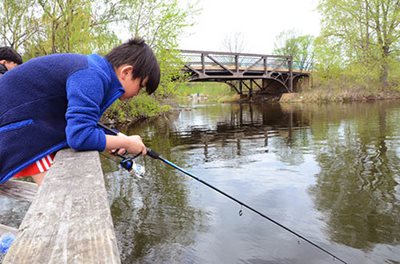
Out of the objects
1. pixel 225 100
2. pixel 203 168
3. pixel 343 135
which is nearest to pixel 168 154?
pixel 203 168

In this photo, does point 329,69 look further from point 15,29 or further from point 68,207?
point 68,207

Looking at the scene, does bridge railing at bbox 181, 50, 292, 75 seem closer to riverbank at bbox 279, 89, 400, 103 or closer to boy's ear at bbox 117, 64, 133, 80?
riverbank at bbox 279, 89, 400, 103

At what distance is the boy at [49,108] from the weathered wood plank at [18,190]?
344 millimetres

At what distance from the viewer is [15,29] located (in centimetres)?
1245

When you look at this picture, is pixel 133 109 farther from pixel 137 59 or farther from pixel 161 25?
pixel 137 59

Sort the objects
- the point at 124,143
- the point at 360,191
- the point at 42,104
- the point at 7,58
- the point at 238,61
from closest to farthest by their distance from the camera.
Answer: the point at 42,104 < the point at 124,143 < the point at 7,58 < the point at 360,191 < the point at 238,61

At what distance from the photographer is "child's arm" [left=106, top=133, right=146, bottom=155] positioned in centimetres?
163

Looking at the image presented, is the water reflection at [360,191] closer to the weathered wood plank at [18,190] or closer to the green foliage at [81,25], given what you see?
the weathered wood plank at [18,190]

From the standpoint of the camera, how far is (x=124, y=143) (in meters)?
1.68

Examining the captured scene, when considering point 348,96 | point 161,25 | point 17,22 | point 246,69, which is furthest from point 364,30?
point 17,22

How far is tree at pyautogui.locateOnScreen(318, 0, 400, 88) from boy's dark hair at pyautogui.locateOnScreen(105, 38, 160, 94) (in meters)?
28.8

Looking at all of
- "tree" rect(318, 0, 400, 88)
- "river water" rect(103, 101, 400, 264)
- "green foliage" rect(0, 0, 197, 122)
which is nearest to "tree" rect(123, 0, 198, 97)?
"green foliage" rect(0, 0, 197, 122)

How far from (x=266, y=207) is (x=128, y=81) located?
106 inches

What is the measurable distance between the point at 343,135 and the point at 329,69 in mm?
22765
